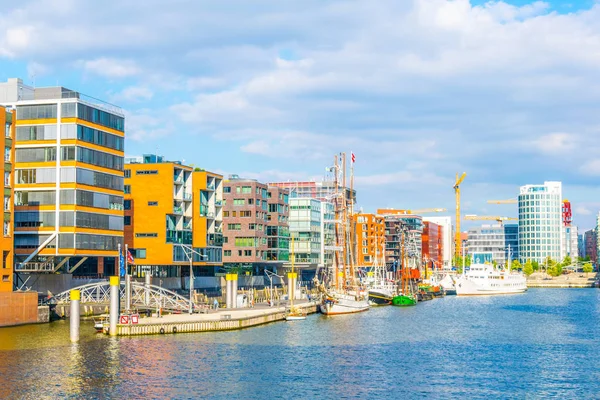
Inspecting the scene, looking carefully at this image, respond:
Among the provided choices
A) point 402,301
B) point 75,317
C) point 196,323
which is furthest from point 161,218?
point 75,317

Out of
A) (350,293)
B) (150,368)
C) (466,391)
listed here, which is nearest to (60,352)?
(150,368)

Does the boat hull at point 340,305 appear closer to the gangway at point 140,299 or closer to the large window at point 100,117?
the gangway at point 140,299

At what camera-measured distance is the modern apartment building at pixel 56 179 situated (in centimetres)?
13612

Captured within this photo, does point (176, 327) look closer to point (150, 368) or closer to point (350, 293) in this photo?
point (150, 368)

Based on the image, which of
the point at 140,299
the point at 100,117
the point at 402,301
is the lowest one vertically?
the point at 402,301

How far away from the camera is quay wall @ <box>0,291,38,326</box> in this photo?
109713 millimetres

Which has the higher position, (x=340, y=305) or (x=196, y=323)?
(x=340, y=305)

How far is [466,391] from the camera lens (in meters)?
71.0

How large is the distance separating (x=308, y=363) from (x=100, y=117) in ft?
251

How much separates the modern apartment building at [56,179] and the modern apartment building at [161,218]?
20.4 meters

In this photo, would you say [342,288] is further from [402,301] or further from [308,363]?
[308,363]

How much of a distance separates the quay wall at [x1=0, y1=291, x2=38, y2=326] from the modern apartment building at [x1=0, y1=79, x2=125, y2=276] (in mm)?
18518

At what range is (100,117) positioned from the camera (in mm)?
144250

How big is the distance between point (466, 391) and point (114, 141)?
95.6 m
